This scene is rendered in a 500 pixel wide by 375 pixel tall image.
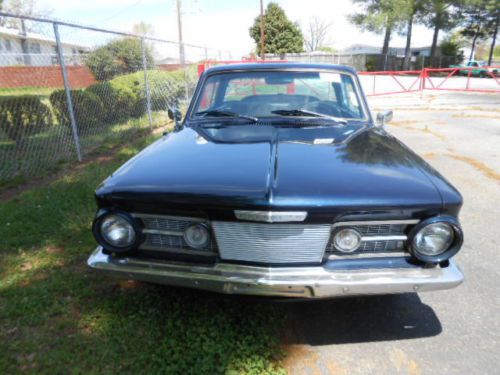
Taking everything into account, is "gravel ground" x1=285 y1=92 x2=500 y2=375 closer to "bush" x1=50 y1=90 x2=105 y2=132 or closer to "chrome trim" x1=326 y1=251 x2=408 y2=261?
"chrome trim" x1=326 y1=251 x2=408 y2=261

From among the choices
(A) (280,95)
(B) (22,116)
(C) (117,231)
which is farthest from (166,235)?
(B) (22,116)

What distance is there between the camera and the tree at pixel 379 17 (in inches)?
1411

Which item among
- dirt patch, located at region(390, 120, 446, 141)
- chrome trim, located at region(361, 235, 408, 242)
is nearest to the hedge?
chrome trim, located at region(361, 235, 408, 242)

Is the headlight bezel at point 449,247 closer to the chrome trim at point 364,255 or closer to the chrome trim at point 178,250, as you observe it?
the chrome trim at point 364,255

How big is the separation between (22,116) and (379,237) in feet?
21.1

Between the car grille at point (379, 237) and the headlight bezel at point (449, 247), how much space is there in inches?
1.3

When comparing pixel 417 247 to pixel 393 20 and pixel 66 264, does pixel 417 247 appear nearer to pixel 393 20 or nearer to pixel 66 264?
pixel 66 264

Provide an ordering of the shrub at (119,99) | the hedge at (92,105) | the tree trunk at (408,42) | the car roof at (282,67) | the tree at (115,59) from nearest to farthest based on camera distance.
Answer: the car roof at (282,67) → the hedge at (92,105) → the tree at (115,59) → the shrub at (119,99) → the tree trunk at (408,42)

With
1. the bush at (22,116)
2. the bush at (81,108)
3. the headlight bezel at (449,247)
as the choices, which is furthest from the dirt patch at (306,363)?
the bush at (81,108)

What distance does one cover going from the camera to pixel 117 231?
2.08 meters

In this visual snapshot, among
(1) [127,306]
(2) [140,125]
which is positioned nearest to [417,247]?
(1) [127,306]

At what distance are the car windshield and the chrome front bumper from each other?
5.13 ft

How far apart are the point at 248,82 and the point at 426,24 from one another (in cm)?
4287

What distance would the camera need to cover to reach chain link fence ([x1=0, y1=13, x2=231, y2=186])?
590 centimetres
